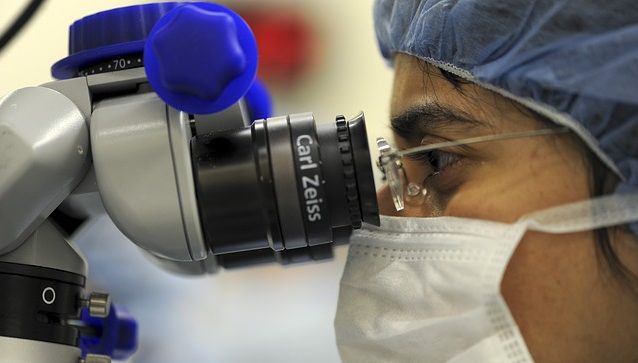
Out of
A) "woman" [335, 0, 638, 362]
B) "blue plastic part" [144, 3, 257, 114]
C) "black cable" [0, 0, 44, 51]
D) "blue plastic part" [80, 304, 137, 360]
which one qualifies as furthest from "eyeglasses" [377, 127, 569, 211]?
"black cable" [0, 0, 44, 51]

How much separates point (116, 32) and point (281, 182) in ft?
0.82

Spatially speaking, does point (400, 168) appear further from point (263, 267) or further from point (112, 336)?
point (263, 267)

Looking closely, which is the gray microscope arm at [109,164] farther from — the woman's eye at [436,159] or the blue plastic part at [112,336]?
the woman's eye at [436,159]

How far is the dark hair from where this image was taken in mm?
654

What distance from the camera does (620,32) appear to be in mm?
614

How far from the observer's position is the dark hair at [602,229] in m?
0.65

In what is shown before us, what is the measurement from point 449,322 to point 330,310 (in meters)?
0.97

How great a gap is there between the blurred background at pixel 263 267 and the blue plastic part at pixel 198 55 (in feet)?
2.16

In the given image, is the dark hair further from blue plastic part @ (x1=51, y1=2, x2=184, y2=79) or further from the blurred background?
the blurred background

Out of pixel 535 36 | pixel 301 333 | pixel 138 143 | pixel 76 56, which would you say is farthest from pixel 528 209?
pixel 301 333

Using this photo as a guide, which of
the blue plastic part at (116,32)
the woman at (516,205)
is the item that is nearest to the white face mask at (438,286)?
the woman at (516,205)

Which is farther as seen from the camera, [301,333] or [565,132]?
[301,333]

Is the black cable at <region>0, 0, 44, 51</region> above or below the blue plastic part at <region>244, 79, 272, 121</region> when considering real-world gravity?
above

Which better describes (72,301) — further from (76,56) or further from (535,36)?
(535,36)
